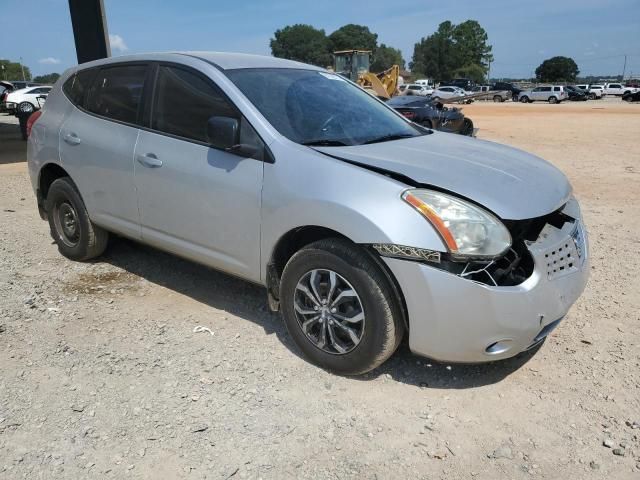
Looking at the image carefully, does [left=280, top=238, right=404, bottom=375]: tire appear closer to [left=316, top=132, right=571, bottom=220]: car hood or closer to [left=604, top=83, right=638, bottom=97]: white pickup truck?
[left=316, top=132, right=571, bottom=220]: car hood

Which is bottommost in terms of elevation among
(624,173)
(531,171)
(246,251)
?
(624,173)

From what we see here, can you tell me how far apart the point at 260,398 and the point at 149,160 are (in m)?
1.88

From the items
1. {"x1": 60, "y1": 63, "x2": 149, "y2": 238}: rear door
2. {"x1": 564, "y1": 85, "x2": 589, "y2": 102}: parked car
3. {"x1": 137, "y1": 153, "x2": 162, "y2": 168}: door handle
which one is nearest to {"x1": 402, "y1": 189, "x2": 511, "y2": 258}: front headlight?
{"x1": 137, "y1": 153, "x2": 162, "y2": 168}: door handle

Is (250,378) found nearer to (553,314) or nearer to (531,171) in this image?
(553,314)

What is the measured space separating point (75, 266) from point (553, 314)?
4.06 m

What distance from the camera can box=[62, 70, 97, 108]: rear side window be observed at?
458 cm

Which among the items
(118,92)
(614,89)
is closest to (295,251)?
(118,92)

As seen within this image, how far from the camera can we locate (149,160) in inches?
150

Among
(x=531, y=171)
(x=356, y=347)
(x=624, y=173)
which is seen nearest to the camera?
(x=356, y=347)

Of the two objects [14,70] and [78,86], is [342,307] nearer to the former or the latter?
[78,86]

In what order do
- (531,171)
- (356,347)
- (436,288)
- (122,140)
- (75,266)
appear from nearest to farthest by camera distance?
(436,288) < (356,347) < (531,171) < (122,140) < (75,266)

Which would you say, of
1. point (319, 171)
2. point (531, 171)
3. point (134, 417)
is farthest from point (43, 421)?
point (531, 171)

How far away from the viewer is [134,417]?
2.81 m

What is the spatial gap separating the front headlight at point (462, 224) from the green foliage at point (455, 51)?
377 ft
